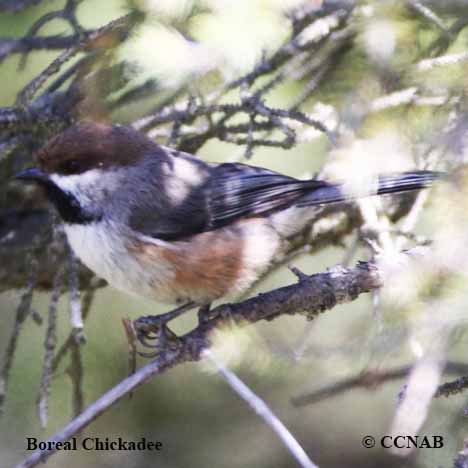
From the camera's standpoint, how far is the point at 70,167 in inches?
141

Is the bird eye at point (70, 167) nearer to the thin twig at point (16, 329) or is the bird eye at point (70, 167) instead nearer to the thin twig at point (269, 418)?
the thin twig at point (16, 329)

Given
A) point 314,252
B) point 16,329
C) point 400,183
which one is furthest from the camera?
point 314,252

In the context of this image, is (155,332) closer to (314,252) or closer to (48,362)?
(48,362)

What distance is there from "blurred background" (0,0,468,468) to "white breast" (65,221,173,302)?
1.71 feet

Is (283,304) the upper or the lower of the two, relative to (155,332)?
upper

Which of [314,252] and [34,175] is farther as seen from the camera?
[314,252]

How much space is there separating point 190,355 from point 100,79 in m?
1.27

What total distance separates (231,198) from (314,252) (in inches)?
23.1

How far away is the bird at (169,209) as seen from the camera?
345 cm

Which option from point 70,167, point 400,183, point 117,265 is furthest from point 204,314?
point 400,183

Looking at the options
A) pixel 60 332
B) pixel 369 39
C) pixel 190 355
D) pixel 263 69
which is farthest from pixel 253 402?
pixel 60 332

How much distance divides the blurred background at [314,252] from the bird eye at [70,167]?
32 centimetres

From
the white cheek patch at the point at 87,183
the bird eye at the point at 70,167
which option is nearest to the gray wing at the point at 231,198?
the white cheek patch at the point at 87,183

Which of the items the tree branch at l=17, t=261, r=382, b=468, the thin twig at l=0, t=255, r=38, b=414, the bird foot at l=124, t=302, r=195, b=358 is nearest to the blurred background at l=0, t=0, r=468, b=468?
the tree branch at l=17, t=261, r=382, b=468
